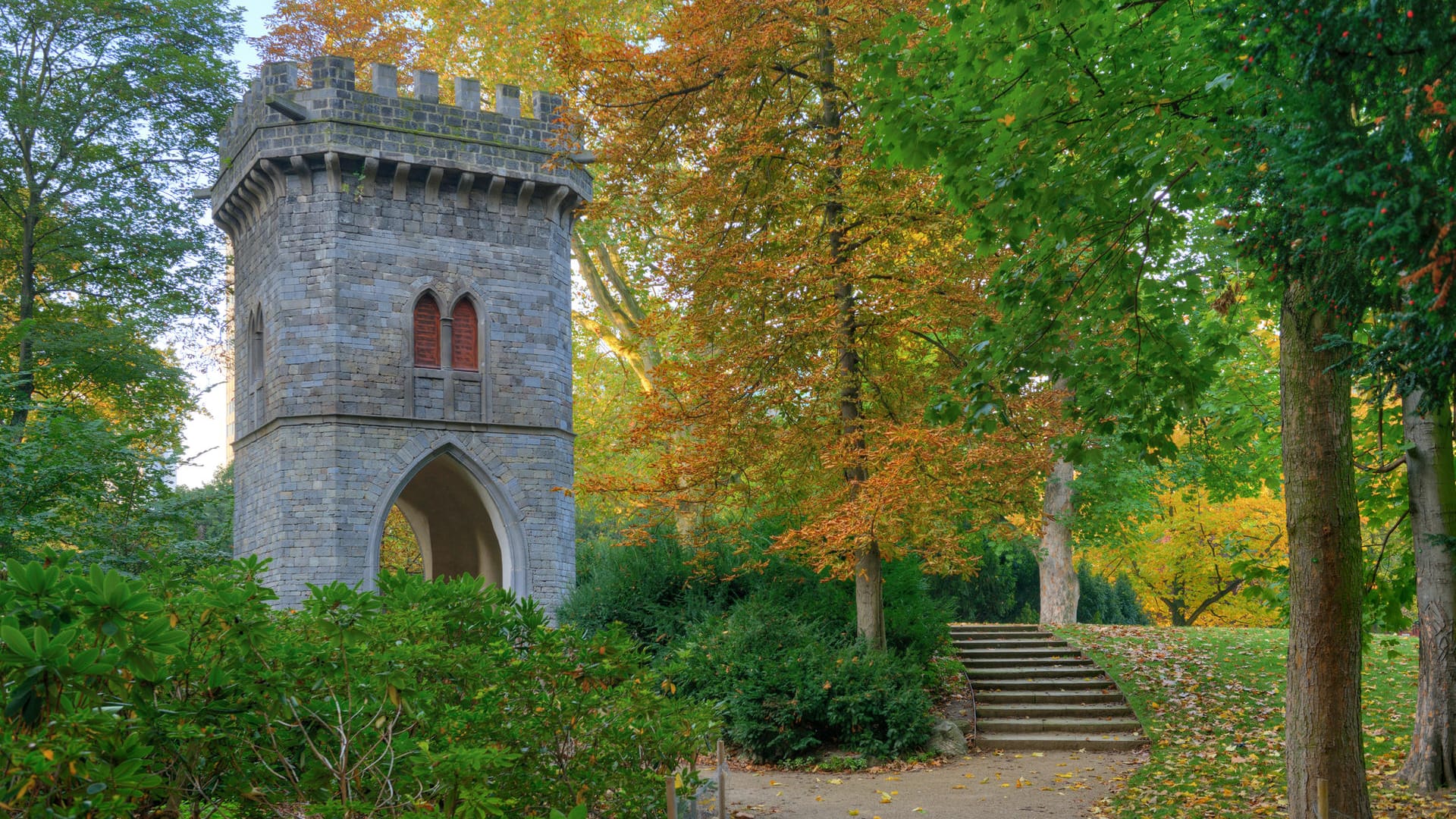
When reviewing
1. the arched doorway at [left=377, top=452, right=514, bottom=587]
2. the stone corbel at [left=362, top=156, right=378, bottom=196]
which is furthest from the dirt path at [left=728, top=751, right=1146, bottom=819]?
the stone corbel at [left=362, top=156, right=378, bottom=196]

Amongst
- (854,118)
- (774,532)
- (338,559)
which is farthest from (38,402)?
(854,118)

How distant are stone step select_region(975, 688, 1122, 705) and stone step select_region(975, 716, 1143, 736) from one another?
1.77 feet

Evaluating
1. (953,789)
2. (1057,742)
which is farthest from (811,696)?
(1057,742)

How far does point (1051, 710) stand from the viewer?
43.8 feet

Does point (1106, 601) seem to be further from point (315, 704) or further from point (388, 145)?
point (315, 704)

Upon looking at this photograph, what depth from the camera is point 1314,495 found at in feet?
21.9

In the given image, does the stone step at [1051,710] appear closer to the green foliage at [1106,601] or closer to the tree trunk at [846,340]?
the tree trunk at [846,340]

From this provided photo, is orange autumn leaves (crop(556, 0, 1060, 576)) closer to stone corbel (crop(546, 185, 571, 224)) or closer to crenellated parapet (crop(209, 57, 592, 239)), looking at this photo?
crenellated parapet (crop(209, 57, 592, 239))

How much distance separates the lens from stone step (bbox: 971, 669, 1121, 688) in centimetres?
1411

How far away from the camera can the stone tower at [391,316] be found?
56.0 feet

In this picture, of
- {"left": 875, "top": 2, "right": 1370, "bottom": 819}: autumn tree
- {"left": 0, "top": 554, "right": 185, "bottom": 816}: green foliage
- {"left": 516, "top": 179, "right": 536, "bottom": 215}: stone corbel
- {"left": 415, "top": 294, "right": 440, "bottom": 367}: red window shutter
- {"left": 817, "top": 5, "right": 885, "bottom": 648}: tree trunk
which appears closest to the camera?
{"left": 0, "top": 554, "right": 185, "bottom": 816}: green foliage

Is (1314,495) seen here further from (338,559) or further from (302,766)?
(338,559)

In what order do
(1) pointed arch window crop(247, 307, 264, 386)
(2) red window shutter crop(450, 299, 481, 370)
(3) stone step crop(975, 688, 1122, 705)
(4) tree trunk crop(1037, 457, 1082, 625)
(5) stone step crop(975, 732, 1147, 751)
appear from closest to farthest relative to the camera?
(5) stone step crop(975, 732, 1147, 751)
(3) stone step crop(975, 688, 1122, 705)
(2) red window shutter crop(450, 299, 481, 370)
(1) pointed arch window crop(247, 307, 264, 386)
(4) tree trunk crop(1037, 457, 1082, 625)

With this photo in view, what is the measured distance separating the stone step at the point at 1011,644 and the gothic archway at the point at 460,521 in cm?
724
